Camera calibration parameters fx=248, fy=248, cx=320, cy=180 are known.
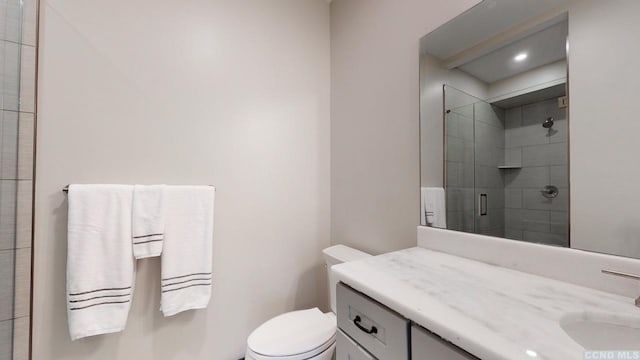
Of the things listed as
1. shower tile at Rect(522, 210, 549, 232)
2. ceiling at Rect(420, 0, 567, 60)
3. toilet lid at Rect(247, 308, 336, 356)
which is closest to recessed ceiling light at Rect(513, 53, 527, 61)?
ceiling at Rect(420, 0, 567, 60)

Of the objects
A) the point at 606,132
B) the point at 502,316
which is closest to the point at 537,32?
the point at 606,132

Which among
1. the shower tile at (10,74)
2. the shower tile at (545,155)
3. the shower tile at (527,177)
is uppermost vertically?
the shower tile at (10,74)

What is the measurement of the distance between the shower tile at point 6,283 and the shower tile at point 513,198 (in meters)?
1.91

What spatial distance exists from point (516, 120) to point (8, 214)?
1.96 meters

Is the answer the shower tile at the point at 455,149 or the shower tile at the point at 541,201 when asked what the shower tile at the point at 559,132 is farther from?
the shower tile at the point at 455,149

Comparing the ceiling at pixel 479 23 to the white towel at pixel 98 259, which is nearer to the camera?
the ceiling at pixel 479 23

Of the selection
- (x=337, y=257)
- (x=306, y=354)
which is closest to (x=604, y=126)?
(x=337, y=257)

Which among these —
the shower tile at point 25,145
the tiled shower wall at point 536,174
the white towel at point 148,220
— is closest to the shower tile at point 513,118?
the tiled shower wall at point 536,174

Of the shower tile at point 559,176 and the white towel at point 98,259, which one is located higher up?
the shower tile at point 559,176

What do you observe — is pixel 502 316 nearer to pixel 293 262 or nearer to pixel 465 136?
pixel 465 136

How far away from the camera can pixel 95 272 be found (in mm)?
1059

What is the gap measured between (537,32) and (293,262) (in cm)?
159

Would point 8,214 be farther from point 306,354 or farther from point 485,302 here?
point 485,302

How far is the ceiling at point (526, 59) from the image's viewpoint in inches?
30.2
